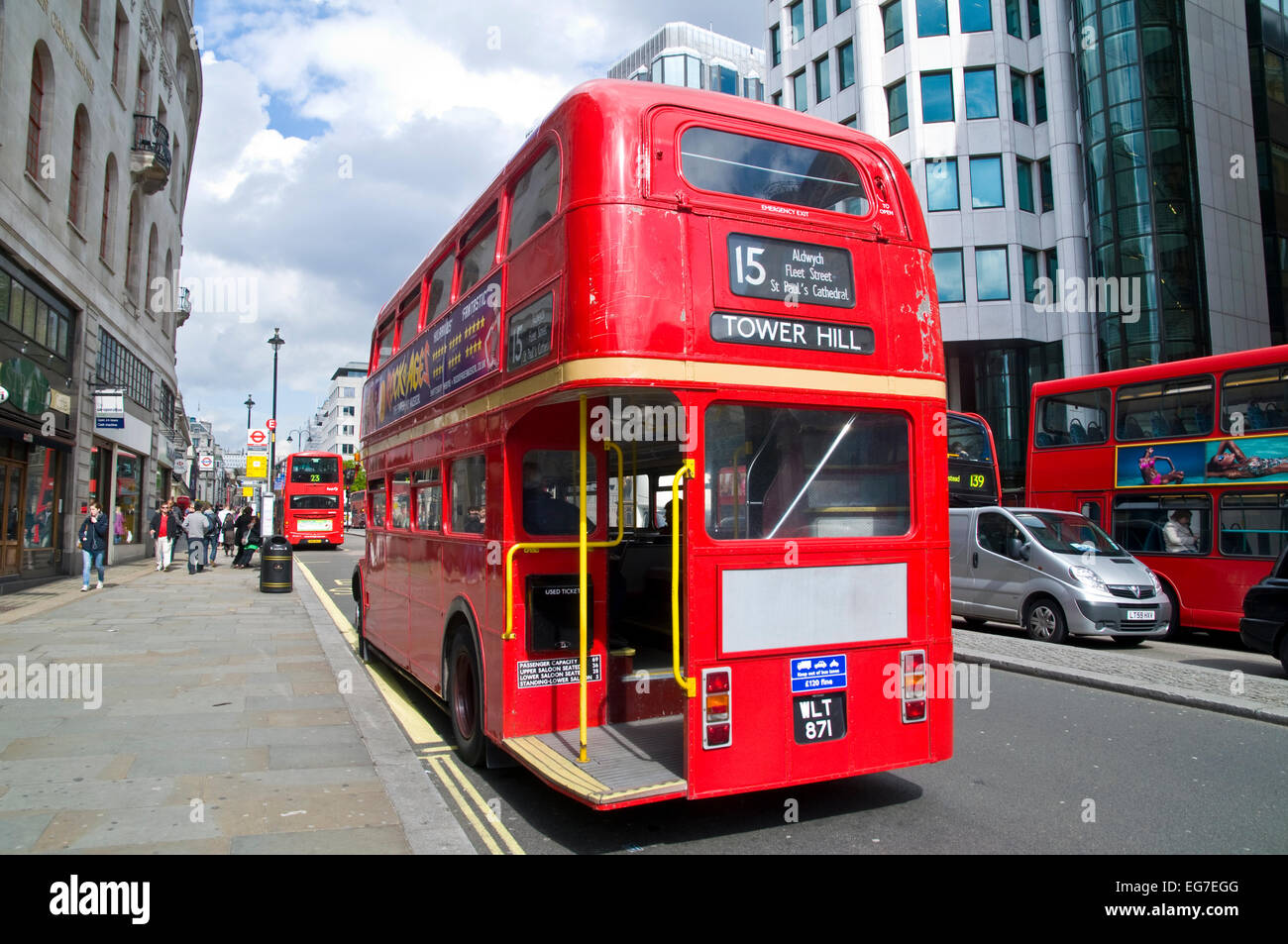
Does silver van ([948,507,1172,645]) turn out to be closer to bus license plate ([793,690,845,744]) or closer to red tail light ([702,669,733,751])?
bus license plate ([793,690,845,744])

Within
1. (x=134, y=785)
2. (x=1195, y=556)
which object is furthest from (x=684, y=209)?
(x=1195, y=556)

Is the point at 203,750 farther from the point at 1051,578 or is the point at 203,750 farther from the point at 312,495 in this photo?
the point at 312,495

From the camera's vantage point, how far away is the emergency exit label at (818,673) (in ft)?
15.1

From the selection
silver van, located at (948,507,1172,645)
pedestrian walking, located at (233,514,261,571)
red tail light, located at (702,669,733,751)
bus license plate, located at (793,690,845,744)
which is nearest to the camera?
red tail light, located at (702,669,733,751)

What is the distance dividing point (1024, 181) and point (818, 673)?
32.2 meters

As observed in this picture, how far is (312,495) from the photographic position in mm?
35969

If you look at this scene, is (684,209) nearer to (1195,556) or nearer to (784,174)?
(784,174)

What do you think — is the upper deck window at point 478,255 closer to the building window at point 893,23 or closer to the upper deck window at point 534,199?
the upper deck window at point 534,199

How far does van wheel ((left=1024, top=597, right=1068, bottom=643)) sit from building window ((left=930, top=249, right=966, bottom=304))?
2107 centimetres

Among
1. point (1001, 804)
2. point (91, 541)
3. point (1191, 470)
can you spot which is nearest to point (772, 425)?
point (1001, 804)

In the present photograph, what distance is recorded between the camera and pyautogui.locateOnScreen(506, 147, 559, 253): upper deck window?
501cm

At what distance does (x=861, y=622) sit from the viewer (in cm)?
482

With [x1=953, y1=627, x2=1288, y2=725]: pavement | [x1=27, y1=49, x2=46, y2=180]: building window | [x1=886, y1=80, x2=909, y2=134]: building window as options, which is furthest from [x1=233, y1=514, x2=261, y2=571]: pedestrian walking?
[x1=886, y1=80, x2=909, y2=134]: building window
